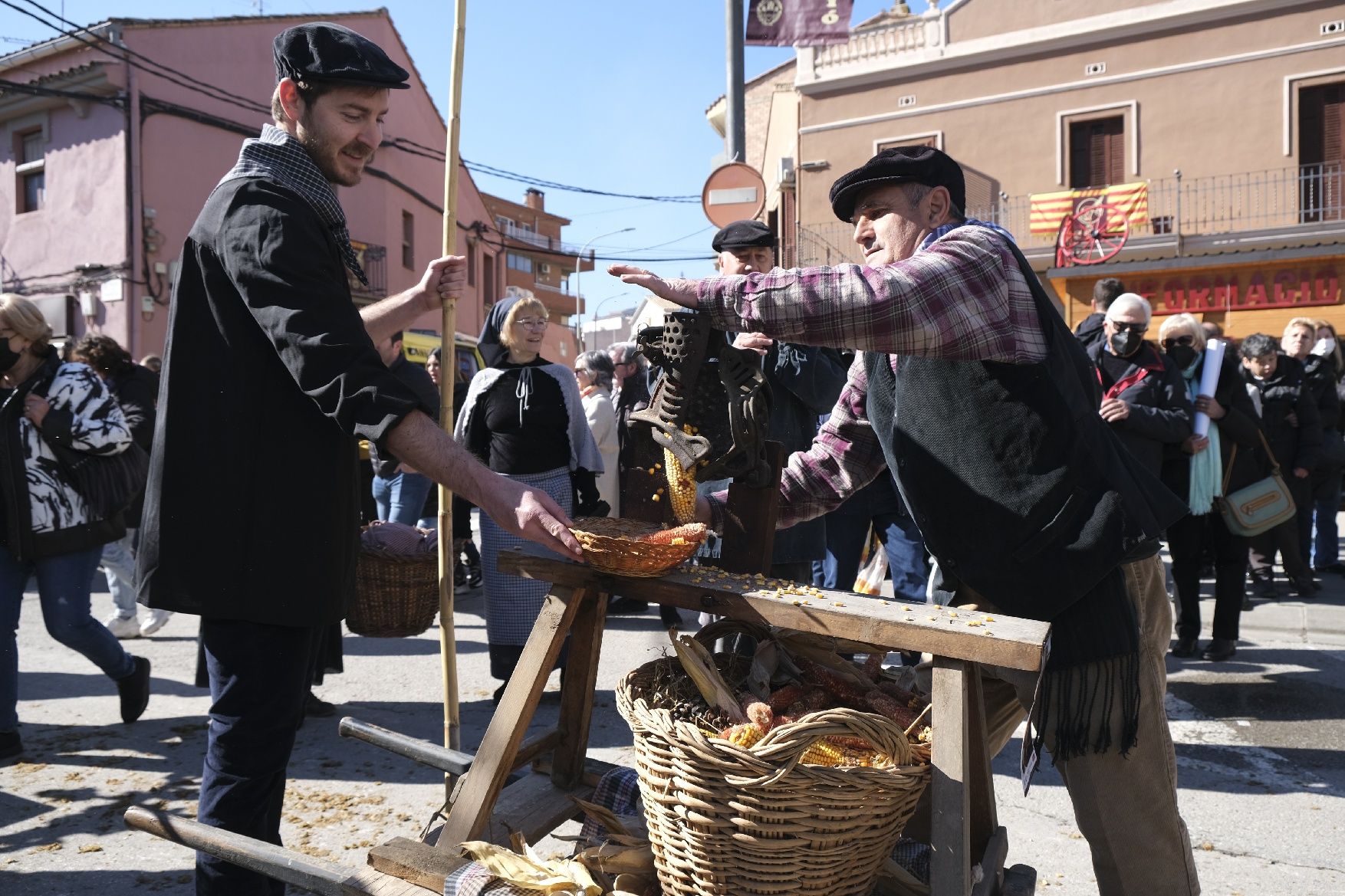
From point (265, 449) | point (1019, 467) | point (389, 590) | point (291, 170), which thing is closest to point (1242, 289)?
point (389, 590)

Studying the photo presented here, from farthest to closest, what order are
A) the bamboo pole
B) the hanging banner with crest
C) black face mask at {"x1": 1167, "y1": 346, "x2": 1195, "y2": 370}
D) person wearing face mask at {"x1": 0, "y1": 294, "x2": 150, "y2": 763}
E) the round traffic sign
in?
the hanging banner with crest
the round traffic sign
black face mask at {"x1": 1167, "y1": 346, "x2": 1195, "y2": 370}
person wearing face mask at {"x1": 0, "y1": 294, "x2": 150, "y2": 763}
the bamboo pole

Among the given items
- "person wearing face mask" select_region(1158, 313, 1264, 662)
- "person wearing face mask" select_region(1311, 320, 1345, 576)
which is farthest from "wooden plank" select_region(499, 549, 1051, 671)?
"person wearing face mask" select_region(1311, 320, 1345, 576)

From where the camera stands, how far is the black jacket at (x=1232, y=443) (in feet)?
19.6

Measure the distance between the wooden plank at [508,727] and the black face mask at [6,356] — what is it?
11.3 feet

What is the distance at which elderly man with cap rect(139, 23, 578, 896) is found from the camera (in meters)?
2.12

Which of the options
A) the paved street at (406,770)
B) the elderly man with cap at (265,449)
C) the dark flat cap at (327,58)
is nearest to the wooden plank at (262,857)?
the elderly man with cap at (265,449)

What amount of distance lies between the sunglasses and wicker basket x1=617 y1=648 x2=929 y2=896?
5413mm

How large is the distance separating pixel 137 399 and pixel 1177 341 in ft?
22.9

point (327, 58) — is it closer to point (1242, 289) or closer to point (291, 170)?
point (291, 170)

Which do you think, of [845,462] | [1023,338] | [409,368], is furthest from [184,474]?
[409,368]

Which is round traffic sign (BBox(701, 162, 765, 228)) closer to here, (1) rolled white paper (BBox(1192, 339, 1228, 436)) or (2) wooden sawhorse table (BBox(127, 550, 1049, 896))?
(1) rolled white paper (BBox(1192, 339, 1228, 436))

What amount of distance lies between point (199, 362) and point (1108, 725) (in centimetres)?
217

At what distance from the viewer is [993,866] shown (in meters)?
2.20

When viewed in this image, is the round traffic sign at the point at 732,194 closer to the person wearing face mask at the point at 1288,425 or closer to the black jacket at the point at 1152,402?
the black jacket at the point at 1152,402
